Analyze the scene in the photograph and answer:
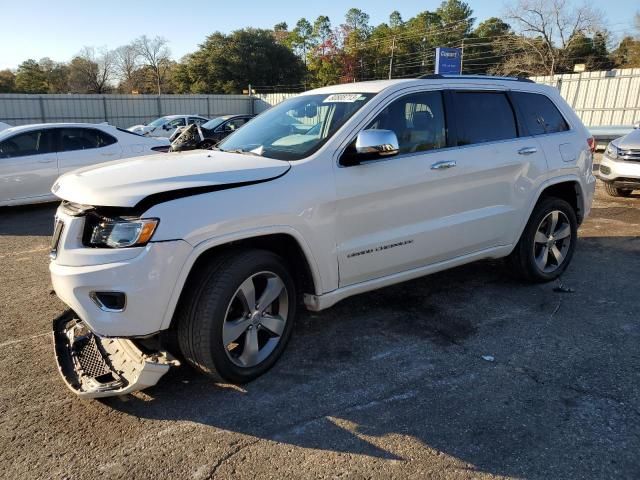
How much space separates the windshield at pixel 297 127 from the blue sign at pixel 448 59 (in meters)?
17.4

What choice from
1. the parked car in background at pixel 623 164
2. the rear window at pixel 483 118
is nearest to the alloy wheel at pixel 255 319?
the rear window at pixel 483 118

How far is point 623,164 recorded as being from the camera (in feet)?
29.1

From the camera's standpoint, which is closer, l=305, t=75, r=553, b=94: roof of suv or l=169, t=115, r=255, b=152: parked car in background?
l=305, t=75, r=553, b=94: roof of suv

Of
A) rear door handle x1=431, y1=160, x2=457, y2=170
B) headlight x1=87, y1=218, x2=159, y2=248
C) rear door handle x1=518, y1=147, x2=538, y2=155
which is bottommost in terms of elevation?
headlight x1=87, y1=218, x2=159, y2=248

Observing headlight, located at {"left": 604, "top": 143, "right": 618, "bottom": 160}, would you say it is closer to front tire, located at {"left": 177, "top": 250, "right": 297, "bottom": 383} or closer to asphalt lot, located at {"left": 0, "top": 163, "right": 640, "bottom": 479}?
asphalt lot, located at {"left": 0, "top": 163, "right": 640, "bottom": 479}

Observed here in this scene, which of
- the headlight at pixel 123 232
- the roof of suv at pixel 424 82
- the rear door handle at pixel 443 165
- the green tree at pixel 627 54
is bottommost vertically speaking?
the headlight at pixel 123 232

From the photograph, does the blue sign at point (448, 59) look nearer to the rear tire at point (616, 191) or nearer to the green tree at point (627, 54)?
the rear tire at point (616, 191)

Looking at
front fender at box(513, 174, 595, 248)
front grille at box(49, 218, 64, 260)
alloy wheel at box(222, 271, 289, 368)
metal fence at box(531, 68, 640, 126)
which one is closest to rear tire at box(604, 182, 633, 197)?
front fender at box(513, 174, 595, 248)

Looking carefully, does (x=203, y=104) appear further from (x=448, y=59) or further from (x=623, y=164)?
(x=623, y=164)

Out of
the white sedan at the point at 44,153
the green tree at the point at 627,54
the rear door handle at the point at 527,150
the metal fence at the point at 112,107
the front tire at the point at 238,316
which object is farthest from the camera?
the green tree at the point at 627,54

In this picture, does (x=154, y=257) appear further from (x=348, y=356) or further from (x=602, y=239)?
(x=602, y=239)

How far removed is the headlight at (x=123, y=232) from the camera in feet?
9.29

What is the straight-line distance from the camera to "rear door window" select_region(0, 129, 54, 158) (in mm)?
A: 8609

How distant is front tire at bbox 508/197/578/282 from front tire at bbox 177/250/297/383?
252cm
